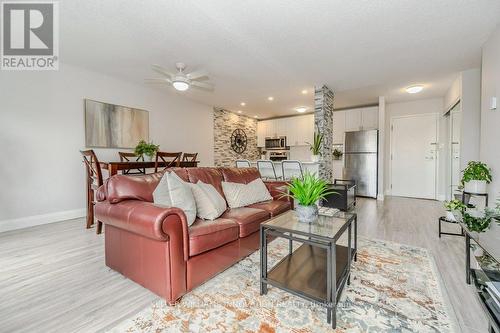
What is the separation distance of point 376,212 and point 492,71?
2577 millimetres

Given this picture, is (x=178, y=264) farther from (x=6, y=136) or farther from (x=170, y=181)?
(x=6, y=136)

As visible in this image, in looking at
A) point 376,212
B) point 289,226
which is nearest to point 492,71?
point 376,212

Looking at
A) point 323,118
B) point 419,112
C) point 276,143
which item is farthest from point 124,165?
point 419,112

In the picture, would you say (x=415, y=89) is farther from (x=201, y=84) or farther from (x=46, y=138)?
(x=46, y=138)

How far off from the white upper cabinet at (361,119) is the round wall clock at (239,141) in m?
3.27

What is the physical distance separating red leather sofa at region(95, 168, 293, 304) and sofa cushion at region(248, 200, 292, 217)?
27 cm

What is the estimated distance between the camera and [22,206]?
3146 millimetres

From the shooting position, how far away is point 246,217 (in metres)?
2.05

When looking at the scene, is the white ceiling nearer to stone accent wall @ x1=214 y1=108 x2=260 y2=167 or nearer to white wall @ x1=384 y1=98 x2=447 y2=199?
white wall @ x1=384 y1=98 x2=447 y2=199

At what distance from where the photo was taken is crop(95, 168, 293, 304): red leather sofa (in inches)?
56.7

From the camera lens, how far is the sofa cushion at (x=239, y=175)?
281cm

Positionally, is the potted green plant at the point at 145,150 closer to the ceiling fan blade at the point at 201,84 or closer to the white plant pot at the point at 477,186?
the ceiling fan blade at the point at 201,84

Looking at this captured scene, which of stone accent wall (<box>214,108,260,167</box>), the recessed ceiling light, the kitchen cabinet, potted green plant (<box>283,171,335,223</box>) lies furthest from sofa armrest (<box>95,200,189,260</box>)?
the kitchen cabinet

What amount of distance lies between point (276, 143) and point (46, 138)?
19.2ft
